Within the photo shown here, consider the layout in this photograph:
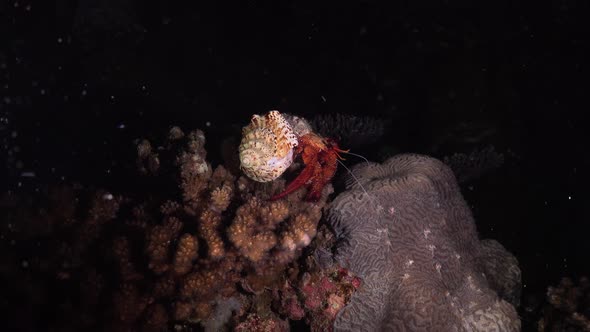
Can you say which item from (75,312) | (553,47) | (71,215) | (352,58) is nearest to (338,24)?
(352,58)

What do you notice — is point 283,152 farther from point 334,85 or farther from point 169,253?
point 334,85

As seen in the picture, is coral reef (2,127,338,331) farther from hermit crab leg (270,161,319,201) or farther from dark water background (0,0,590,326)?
dark water background (0,0,590,326)

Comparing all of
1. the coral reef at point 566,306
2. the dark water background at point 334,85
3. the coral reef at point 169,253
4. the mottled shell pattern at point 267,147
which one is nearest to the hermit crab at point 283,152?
the mottled shell pattern at point 267,147

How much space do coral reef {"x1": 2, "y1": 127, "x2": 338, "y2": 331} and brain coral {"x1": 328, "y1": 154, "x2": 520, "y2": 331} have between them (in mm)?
501

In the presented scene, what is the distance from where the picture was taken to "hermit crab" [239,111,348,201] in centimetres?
370

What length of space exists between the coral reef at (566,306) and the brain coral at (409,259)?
176 cm

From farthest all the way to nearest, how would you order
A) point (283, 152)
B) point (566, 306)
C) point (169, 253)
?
point (566, 306) → point (283, 152) → point (169, 253)

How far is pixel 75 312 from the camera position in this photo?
139 inches

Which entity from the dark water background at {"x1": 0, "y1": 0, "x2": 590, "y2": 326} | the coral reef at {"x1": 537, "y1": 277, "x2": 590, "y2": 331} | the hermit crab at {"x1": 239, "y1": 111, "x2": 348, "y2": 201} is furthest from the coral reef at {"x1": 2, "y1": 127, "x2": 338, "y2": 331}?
the coral reef at {"x1": 537, "y1": 277, "x2": 590, "y2": 331}

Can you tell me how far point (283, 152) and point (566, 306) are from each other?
5.05m

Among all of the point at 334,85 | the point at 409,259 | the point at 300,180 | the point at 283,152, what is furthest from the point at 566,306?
the point at 334,85

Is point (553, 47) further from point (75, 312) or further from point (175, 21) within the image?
point (175, 21)

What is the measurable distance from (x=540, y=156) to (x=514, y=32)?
8.49ft

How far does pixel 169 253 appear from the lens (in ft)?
12.0
